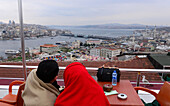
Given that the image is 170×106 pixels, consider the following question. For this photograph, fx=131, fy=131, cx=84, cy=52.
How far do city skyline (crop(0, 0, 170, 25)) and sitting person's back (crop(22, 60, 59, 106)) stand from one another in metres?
2.38

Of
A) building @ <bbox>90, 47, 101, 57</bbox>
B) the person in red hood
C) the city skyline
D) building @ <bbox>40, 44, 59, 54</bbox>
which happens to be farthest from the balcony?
building @ <bbox>90, 47, 101, 57</bbox>

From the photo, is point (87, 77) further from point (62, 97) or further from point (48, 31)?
point (48, 31)

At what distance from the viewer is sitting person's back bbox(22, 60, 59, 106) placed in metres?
1.09

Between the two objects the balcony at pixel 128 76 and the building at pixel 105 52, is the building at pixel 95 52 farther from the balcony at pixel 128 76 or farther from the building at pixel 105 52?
the balcony at pixel 128 76

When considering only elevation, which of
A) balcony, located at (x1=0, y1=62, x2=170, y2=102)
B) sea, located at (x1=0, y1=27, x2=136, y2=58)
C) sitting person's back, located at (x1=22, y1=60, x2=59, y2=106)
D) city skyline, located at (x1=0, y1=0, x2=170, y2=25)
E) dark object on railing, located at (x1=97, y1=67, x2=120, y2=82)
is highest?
city skyline, located at (x1=0, y1=0, x2=170, y2=25)

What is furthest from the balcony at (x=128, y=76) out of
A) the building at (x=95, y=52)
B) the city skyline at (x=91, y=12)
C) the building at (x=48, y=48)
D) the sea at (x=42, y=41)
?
the building at (x=95, y=52)

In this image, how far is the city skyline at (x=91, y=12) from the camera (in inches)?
139

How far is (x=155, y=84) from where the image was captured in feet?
9.87

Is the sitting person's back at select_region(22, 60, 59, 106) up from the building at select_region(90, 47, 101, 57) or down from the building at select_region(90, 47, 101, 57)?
up

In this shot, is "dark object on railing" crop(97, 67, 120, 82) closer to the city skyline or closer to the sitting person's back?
the sitting person's back

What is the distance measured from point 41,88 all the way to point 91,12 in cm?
375

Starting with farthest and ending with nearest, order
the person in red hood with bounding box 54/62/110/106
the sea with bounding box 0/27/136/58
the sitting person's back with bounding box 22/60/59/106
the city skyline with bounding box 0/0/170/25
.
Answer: the city skyline with bounding box 0/0/170/25 < the sea with bounding box 0/27/136/58 < the sitting person's back with bounding box 22/60/59/106 < the person in red hood with bounding box 54/62/110/106

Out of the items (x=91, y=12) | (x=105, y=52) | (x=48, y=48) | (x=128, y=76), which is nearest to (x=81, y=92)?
(x=128, y=76)

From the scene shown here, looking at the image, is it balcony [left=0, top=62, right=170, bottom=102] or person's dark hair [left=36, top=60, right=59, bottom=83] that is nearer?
person's dark hair [left=36, top=60, right=59, bottom=83]
